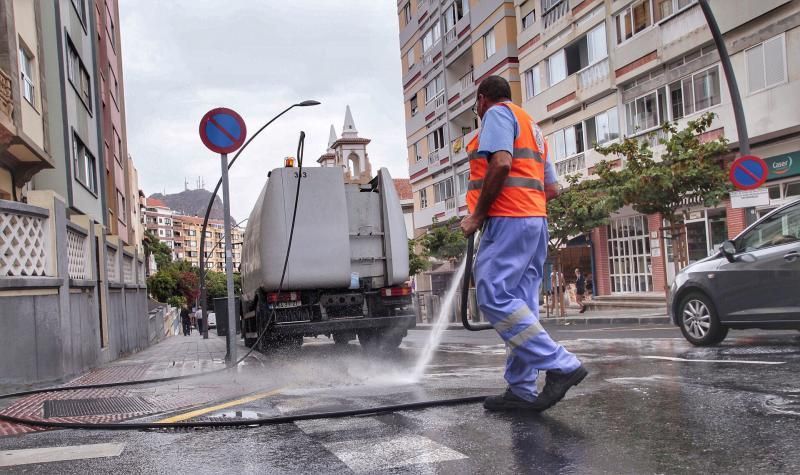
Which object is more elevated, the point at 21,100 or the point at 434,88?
the point at 434,88

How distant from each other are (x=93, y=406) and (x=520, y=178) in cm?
386

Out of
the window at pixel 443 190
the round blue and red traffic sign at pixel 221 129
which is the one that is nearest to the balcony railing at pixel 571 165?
the window at pixel 443 190

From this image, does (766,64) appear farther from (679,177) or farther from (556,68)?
(556,68)

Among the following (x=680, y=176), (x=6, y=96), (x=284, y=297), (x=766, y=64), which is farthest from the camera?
(x=766, y=64)

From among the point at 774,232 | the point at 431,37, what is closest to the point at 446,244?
the point at 431,37

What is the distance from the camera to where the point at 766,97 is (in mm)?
19844

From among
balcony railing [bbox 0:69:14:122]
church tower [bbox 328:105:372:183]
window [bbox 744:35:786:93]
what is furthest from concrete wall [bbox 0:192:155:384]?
church tower [bbox 328:105:372:183]

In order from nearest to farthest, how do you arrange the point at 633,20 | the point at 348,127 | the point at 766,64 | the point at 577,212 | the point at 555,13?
the point at 766,64 → the point at 577,212 → the point at 633,20 → the point at 555,13 → the point at 348,127

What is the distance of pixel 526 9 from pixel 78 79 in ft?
65.3

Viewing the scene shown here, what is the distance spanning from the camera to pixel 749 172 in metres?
14.3

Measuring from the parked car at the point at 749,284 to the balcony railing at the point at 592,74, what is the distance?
1954 centimetres

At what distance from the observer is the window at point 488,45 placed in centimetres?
3622

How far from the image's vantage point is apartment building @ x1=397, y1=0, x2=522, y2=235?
35.7 metres

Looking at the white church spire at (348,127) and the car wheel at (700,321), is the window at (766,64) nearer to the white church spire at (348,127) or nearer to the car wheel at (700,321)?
the car wheel at (700,321)
